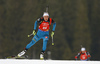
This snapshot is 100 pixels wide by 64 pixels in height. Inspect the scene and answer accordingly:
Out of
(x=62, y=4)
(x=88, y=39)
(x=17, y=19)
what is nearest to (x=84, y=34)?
(x=88, y=39)

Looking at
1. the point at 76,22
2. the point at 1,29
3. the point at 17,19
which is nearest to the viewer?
the point at 1,29

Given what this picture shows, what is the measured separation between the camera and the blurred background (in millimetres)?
33719

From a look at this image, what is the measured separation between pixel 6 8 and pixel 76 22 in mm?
11291

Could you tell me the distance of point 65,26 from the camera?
137 ft

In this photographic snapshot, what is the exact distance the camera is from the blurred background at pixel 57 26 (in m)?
33.7

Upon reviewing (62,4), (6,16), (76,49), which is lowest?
(76,49)

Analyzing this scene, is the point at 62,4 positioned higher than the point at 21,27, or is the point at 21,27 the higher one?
the point at 62,4

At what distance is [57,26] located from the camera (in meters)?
37.9

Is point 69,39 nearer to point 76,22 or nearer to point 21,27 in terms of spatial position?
point 76,22

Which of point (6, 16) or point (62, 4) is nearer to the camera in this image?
point (6, 16)

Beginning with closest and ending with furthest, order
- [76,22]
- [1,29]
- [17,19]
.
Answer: [1,29], [17,19], [76,22]

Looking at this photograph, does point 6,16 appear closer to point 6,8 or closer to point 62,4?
point 6,8

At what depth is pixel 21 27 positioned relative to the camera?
3638cm

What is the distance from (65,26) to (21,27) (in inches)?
341
